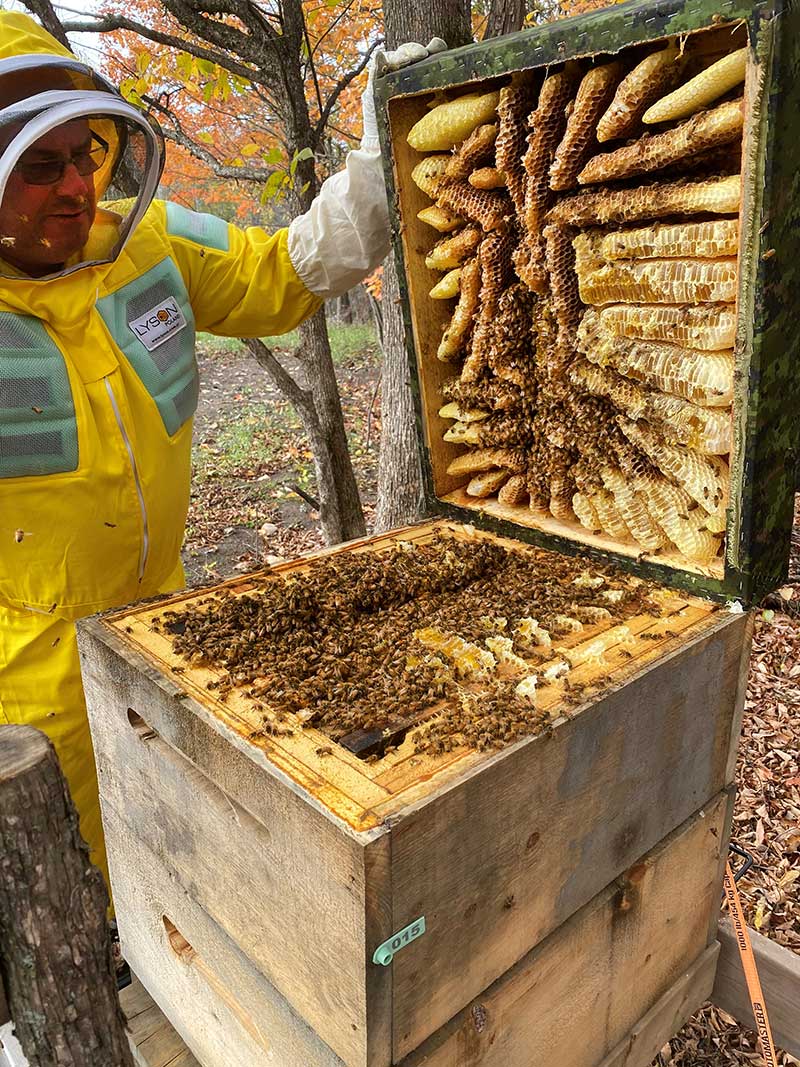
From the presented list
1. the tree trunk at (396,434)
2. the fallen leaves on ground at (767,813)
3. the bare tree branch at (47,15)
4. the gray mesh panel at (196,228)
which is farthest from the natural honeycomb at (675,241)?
the bare tree branch at (47,15)

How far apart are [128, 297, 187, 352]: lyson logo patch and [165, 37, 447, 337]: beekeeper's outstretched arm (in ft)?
0.65

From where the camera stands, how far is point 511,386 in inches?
81.2

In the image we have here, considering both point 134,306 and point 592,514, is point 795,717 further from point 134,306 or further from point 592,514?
point 134,306

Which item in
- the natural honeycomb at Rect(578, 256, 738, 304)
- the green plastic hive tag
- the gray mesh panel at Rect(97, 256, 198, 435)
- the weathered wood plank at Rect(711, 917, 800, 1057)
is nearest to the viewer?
the green plastic hive tag

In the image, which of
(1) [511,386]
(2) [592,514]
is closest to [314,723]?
(2) [592,514]

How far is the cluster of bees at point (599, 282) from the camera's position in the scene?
1518 millimetres

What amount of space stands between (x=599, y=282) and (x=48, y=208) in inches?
55.9

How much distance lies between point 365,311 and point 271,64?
1703 centimetres

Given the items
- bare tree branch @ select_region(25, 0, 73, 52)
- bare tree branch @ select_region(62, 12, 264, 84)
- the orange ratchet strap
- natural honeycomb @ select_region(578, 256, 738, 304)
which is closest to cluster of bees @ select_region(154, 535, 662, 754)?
natural honeycomb @ select_region(578, 256, 738, 304)

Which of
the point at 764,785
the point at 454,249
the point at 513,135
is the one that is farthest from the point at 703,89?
the point at 764,785

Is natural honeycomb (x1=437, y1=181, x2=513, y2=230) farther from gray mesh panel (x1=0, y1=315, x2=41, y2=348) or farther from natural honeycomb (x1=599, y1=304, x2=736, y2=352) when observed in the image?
gray mesh panel (x1=0, y1=315, x2=41, y2=348)

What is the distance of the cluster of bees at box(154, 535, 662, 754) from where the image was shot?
1.34 m

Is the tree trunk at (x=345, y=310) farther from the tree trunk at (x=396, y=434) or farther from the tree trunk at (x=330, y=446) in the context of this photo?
the tree trunk at (x=396, y=434)

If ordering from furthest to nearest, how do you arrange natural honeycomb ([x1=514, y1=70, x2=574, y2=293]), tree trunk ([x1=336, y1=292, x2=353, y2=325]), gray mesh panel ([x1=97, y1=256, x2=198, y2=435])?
1. tree trunk ([x1=336, y1=292, x2=353, y2=325])
2. gray mesh panel ([x1=97, y1=256, x2=198, y2=435])
3. natural honeycomb ([x1=514, y1=70, x2=574, y2=293])
